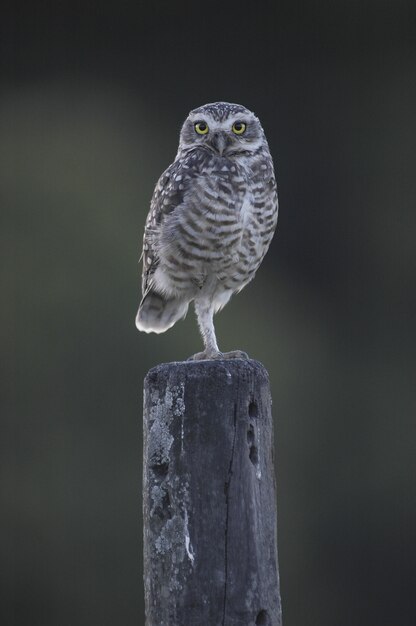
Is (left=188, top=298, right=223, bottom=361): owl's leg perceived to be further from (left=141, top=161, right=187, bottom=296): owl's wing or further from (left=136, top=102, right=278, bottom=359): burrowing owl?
(left=141, top=161, right=187, bottom=296): owl's wing

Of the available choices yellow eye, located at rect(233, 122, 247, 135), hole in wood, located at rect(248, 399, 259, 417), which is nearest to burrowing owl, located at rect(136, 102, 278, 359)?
yellow eye, located at rect(233, 122, 247, 135)

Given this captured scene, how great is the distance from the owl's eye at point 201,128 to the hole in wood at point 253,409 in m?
1.93

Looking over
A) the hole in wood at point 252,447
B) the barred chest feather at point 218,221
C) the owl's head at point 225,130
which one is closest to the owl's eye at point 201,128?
the owl's head at point 225,130

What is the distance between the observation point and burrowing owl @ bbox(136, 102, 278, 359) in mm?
5367

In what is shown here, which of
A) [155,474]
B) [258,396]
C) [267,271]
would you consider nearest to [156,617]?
[155,474]

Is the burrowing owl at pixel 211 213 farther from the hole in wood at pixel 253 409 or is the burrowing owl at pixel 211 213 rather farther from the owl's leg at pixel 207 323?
the hole in wood at pixel 253 409

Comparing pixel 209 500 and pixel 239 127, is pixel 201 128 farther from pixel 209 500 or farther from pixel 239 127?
pixel 209 500

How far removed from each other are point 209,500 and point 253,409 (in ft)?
0.96

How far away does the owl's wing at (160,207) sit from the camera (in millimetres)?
5449

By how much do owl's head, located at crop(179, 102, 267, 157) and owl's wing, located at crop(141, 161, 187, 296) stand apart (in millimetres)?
148

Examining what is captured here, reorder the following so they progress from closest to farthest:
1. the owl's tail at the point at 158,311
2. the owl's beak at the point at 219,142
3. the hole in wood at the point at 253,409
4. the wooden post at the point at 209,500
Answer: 1. the wooden post at the point at 209,500
2. the hole in wood at the point at 253,409
3. the owl's beak at the point at 219,142
4. the owl's tail at the point at 158,311

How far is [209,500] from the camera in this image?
12.5ft
